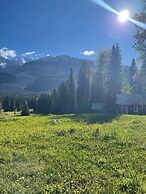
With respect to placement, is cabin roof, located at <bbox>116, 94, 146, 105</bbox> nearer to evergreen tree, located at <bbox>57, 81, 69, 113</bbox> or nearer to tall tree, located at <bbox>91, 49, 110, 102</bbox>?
tall tree, located at <bbox>91, 49, 110, 102</bbox>

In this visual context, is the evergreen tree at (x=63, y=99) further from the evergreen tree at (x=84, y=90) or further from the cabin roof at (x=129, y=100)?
the cabin roof at (x=129, y=100)

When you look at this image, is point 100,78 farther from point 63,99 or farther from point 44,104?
point 44,104

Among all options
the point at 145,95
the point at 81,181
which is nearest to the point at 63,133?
the point at 81,181

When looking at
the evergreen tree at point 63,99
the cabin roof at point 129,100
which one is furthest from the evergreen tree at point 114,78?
the evergreen tree at point 63,99

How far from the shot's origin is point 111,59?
8412cm

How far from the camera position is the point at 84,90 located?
96.8 m

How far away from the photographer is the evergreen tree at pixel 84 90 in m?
95.4

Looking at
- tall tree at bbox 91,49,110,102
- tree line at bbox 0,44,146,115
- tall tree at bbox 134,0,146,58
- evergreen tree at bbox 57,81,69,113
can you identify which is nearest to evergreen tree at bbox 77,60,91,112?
tree line at bbox 0,44,146,115

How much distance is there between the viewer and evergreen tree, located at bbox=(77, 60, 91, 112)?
95375mm

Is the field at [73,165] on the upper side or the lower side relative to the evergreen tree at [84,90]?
lower

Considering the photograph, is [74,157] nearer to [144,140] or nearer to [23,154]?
[23,154]

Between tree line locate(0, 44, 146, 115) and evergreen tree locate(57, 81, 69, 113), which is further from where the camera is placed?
evergreen tree locate(57, 81, 69, 113)

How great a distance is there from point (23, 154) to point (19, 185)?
5572mm

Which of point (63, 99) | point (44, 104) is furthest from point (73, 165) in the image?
point (44, 104)
